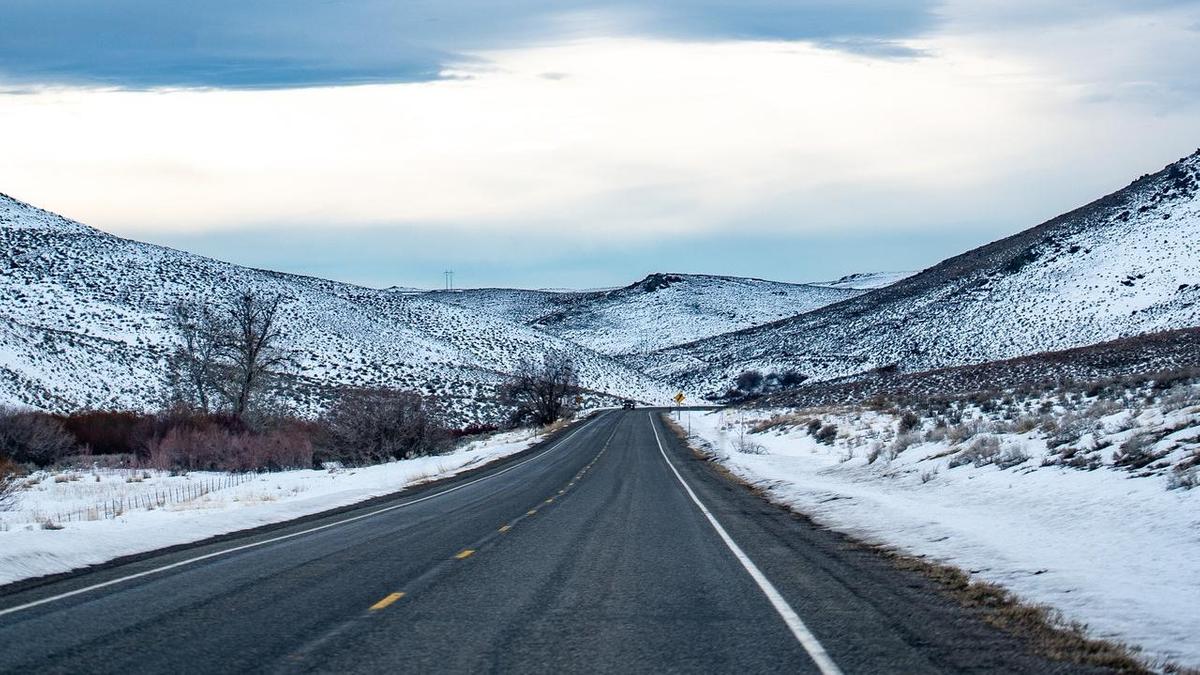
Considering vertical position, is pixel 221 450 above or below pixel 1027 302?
below

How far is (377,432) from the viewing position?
149 feet

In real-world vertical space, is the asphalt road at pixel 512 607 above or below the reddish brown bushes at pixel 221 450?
below

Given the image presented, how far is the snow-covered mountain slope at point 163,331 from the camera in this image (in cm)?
6969

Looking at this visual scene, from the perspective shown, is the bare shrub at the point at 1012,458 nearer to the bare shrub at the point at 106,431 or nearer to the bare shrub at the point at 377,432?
the bare shrub at the point at 377,432

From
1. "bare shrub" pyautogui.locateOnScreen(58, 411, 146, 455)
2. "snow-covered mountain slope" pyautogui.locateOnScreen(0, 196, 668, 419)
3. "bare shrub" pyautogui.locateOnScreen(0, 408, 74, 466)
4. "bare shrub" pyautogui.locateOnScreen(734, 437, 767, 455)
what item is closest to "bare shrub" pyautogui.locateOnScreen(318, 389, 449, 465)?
"bare shrub" pyautogui.locateOnScreen(58, 411, 146, 455)

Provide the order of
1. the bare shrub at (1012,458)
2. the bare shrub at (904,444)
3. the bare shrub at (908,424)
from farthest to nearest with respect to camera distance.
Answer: the bare shrub at (908,424) < the bare shrub at (904,444) < the bare shrub at (1012,458)

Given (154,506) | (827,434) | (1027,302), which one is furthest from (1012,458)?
(1027,302)

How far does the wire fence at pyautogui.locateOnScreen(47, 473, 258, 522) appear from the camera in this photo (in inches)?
887

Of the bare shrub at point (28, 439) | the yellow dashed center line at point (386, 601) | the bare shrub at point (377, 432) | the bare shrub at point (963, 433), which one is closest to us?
the yellow dashed center line at point (386, 601)

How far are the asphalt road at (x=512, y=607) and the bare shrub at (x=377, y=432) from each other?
28553mm

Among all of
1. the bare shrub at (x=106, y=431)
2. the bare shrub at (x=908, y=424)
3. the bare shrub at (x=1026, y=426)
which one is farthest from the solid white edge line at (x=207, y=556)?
the bare shrub at (x=106, y=431)

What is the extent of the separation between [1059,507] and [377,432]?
3502 centimetres

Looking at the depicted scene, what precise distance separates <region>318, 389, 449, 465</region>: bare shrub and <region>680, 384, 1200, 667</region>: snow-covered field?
72.0 ft

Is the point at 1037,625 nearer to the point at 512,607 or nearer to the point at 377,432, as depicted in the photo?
the point at 512,607
